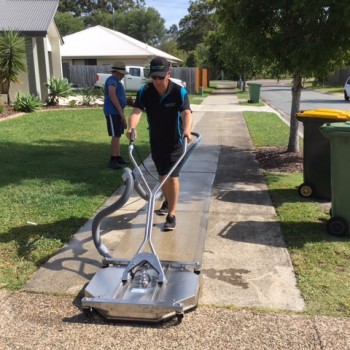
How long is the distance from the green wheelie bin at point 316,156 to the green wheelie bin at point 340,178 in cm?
120

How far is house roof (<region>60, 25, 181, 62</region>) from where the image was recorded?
35.1 m

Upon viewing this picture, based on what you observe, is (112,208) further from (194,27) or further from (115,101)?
(194,27)

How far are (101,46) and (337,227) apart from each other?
3477 centimetres

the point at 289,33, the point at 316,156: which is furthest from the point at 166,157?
the point at 289,33

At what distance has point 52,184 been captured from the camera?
6766mm

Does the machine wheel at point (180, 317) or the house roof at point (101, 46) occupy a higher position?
the house roof at point (101, 46)

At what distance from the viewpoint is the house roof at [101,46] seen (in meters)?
35.1

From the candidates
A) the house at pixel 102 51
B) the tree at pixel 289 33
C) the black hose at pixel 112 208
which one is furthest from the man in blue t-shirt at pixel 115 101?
the house at pixel 102 51

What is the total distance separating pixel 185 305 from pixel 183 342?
0.31 m

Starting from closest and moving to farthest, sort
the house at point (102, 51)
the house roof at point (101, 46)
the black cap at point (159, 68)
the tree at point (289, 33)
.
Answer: the black cap at point (159, 68)
the tree at point (289, 33)
the house at point (102, 51)
the house roof at point (101, 46)

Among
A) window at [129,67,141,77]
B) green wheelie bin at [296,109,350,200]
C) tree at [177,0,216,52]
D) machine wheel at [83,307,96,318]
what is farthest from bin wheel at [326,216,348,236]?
tree at [177,0,216,52]

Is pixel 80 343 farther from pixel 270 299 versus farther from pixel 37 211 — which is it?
pixel 37 211

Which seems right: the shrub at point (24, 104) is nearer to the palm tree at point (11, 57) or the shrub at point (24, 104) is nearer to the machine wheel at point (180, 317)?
the palm tree at point (11, 57)

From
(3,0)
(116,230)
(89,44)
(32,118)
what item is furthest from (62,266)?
(89,44)
